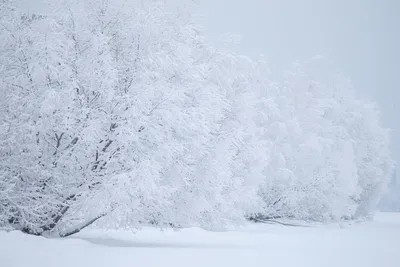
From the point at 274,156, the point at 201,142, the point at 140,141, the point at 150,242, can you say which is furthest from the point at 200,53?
the point at 274,156

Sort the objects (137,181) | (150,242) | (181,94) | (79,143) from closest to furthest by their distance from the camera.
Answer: (137,181)
(79,143)
(181,94)
(150,242)

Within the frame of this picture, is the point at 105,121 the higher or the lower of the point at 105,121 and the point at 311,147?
the higher

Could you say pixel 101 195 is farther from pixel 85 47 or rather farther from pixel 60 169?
pixel 85 47

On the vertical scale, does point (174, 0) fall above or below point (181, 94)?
above

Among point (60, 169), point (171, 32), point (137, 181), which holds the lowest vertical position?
point (60, 169)

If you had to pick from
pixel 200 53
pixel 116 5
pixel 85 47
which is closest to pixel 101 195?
pixel 85 47

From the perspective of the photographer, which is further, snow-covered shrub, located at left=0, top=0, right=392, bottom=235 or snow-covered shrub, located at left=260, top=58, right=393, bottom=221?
snow-covered shrub, located at left=260, top=58, right=393, bottom=221

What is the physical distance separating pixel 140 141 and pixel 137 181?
2106mm

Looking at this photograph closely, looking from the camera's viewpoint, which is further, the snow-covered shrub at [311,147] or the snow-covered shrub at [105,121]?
the snow-covered shrub at [311,147]

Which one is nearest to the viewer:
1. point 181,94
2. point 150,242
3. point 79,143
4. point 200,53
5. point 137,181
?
point 137,181

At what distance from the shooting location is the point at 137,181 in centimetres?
1304

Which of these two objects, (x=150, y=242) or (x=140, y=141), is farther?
(x=150, y=242)

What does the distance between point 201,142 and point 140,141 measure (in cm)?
250

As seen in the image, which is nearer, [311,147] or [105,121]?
[105,121]
